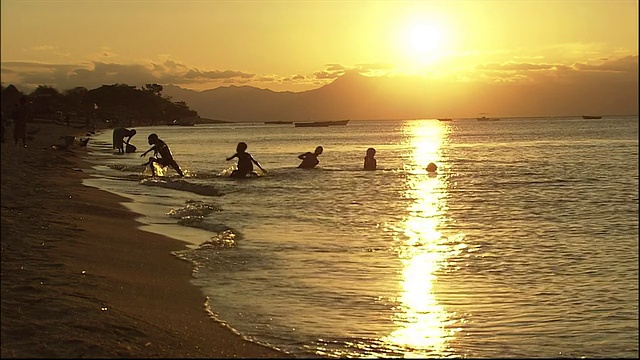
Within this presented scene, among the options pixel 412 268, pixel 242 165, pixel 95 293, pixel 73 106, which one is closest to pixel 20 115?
pixel 242 165

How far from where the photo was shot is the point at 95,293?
23.9 ft

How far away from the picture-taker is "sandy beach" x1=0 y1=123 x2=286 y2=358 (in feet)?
18.9

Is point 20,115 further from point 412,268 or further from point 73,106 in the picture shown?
point 73,106

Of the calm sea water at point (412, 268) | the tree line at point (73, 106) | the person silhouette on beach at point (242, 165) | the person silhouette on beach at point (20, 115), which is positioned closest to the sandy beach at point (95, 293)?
the calm sea water at point (412, 268)

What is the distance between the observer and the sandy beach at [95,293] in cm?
575

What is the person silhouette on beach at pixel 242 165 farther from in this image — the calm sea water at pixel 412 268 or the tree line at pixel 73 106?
the tree line at pixel 73 106

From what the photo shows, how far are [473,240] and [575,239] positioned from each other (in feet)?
6.58

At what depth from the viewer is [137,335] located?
6066 mm

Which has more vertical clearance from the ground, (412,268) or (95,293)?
(95,293)

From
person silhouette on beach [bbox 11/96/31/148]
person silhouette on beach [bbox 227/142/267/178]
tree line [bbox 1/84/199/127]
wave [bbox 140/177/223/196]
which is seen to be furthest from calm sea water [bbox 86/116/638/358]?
tree line [bbox 1/84/199/127]

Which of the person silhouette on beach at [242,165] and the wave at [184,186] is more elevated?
the person silhouette on beach at [242,165]

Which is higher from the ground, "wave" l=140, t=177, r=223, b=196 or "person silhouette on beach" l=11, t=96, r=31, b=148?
"person silhouette on beach" l=11, t=96, r=31, b=148

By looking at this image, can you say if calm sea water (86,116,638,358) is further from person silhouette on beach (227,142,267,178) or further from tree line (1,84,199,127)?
tree line (1,84,199,127)

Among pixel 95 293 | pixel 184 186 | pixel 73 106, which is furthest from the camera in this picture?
pixel 73 106
